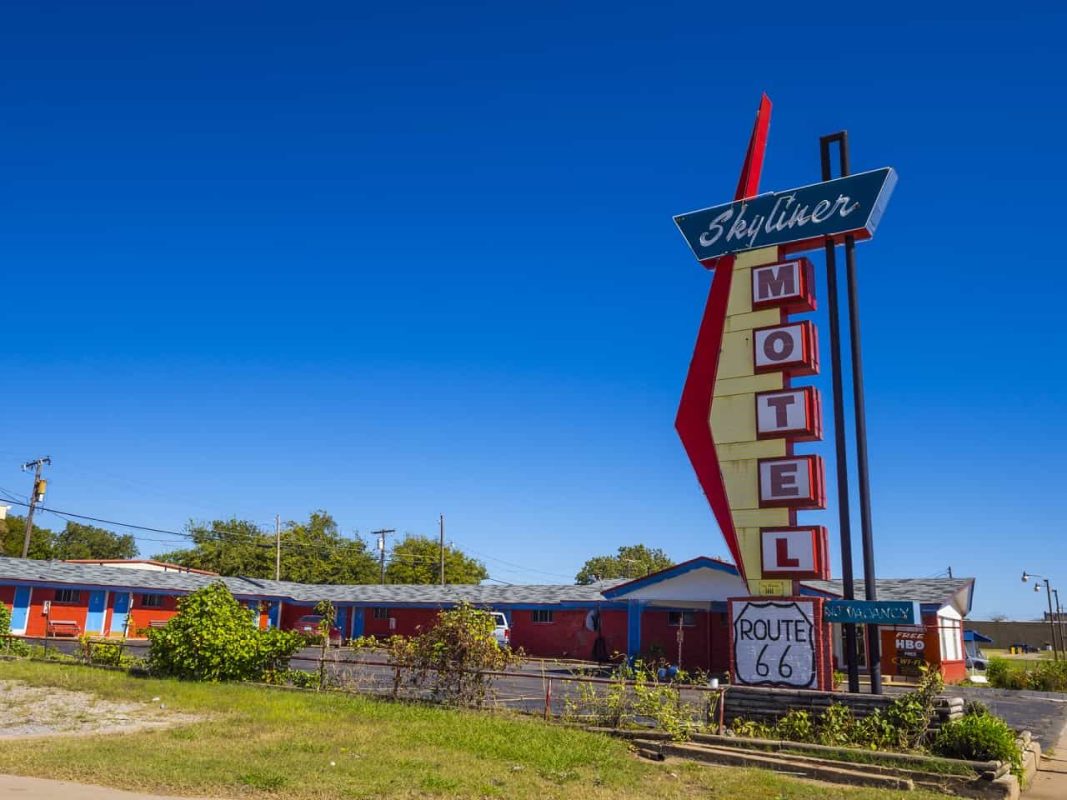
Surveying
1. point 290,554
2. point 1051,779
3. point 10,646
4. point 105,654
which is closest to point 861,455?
point 1051,779

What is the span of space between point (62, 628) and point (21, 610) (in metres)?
2.18

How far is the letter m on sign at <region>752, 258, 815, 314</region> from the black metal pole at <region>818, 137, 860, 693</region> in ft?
1.93

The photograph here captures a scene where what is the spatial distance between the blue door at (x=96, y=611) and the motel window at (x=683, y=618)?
30625mm

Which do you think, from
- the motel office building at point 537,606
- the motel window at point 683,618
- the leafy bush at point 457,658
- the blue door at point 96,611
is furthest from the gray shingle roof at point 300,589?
the leafy bush at point 457,658

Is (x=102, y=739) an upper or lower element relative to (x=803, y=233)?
lower

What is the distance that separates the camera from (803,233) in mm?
18797

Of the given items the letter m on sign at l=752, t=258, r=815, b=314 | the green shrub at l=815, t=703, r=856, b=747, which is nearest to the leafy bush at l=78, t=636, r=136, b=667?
the green shrub at l=815, t=703, r=856, b=747

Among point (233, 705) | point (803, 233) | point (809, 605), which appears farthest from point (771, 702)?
point (233, 705)

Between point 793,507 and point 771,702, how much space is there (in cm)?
394

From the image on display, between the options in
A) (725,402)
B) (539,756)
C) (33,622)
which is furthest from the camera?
(33,622)

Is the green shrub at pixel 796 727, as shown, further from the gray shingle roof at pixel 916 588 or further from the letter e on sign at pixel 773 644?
the gray shingle roof at pixel 916 588

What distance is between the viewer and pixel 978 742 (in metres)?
13.3

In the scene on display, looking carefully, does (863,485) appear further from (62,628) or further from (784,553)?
(62,628)

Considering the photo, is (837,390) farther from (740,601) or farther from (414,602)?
(414,602)
